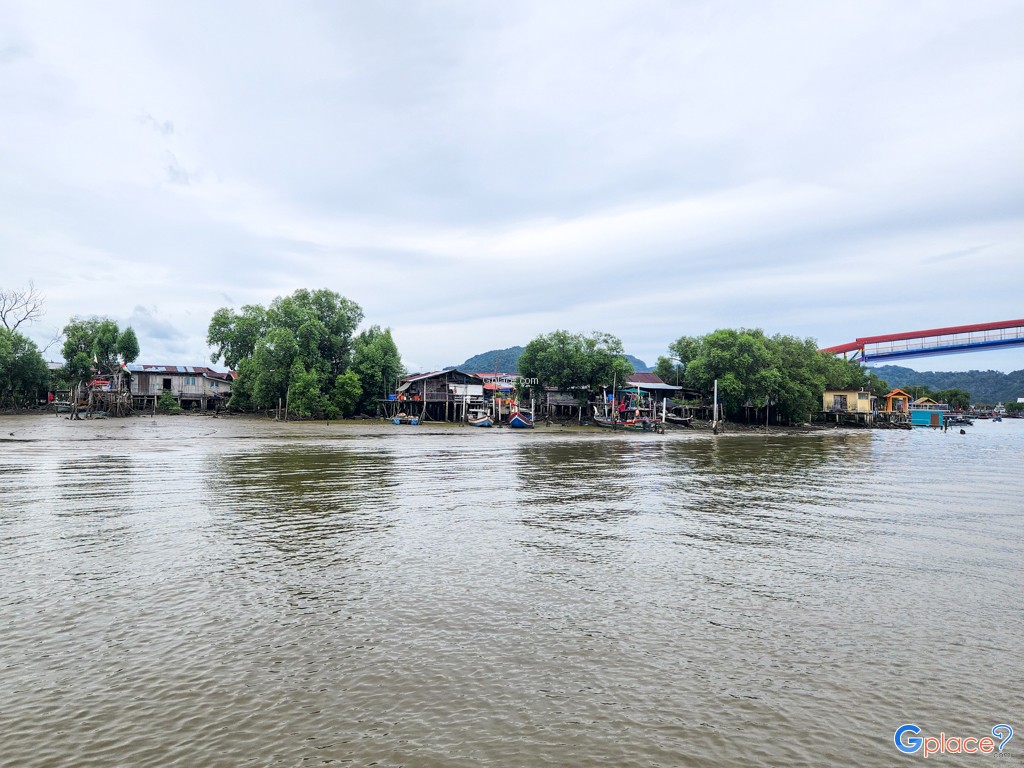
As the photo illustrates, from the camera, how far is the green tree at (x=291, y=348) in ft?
230

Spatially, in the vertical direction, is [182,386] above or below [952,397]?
above

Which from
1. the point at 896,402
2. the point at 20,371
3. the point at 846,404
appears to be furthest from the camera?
the point at 896,402

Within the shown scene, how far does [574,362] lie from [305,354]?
35.0 meters

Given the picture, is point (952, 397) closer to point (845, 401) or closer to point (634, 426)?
point (845, 401)

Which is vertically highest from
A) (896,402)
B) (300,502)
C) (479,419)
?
(896,402)

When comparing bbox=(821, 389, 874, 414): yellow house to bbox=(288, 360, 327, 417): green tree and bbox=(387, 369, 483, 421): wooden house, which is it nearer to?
bbox=(387, 369, 483, 421): wooden house

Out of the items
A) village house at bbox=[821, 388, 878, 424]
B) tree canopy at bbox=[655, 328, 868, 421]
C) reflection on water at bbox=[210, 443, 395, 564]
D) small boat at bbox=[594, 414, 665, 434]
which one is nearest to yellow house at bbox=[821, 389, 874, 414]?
village house at bbox=[821, 388, 878, 424]

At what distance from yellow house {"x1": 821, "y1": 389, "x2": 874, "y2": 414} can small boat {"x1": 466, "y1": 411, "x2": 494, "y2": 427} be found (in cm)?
6248

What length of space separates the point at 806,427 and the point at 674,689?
90220mm

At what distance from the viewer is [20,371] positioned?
7138cm

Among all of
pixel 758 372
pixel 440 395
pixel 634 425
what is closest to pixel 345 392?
pixel 440 395

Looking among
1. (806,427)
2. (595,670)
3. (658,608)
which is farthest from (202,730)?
(806,427)

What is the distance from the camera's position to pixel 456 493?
1888 cm

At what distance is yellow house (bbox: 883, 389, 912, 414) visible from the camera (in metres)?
112
